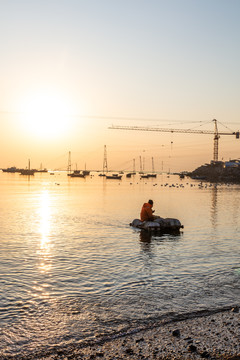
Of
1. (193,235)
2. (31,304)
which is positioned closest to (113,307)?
(31,304)

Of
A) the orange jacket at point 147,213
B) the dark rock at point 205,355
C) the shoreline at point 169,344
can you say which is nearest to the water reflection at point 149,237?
the orange jacket at point 147,213

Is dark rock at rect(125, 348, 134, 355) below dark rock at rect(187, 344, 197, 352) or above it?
below

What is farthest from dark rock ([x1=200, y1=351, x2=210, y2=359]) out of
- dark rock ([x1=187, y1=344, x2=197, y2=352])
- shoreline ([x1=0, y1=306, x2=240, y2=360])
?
dark rock ([x1=187, y1=344, x2=197, y2=352])

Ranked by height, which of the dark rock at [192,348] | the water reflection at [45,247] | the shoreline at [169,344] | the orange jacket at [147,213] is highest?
the orange jacket at [147,213]

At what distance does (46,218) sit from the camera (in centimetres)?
4244

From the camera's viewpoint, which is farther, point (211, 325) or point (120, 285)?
point (120, 285)

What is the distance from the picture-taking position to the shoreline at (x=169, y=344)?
870 centimetres

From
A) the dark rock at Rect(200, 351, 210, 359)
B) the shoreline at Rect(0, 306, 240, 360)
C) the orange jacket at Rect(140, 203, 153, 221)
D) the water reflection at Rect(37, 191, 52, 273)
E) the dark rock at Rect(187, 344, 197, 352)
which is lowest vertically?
the water reflection at Rect(37, 191, 52, 273)

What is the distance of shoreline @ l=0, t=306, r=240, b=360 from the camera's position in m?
8.70

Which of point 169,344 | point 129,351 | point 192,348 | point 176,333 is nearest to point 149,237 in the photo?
point 176,333

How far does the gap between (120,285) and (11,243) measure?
1277 centimetres

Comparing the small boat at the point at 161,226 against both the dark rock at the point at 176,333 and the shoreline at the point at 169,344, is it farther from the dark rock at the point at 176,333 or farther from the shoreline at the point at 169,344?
the dark rock at the point at 176,333

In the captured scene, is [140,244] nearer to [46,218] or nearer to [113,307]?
[113,307]

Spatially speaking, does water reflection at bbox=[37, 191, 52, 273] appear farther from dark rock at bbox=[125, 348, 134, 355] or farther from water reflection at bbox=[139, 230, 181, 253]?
dark rock at bbox=[125, 348, 134, 355]
